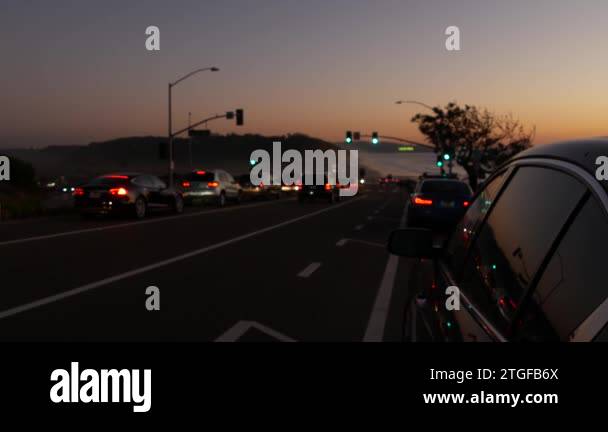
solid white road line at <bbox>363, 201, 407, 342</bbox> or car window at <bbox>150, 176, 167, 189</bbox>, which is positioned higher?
car window at <bbox>150, 176, 167, 189</bbox>

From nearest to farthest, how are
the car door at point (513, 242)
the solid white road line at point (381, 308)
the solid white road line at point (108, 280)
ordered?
the car door at point (513, 242), the solid white road line at point (381, 308), the solid white road line at point (108, 280)

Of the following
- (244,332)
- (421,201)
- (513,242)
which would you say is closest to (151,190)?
(421,201)

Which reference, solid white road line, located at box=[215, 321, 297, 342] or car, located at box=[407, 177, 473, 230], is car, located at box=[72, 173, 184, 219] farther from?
solid white road line, located at box=[215, 321, 297, 342]

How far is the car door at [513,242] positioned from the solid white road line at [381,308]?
3390 millimetres

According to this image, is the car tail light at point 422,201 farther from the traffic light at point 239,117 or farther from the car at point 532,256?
the traffic light at point 239,117

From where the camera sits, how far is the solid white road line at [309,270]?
11.2 m

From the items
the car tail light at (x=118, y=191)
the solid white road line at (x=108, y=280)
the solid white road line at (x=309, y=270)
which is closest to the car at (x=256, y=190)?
the car tail light at (x=118, y=191)

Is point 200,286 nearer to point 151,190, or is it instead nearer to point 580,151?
point 580,151

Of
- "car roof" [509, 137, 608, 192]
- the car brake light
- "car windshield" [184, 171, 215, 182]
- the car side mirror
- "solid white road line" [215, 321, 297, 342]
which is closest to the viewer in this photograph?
"car roof" [509, 137, 608, 192]

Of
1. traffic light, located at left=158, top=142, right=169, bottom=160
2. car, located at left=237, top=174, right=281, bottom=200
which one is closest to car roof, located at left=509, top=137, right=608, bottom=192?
car, located at left=237, top=174, right=281, bottom=200

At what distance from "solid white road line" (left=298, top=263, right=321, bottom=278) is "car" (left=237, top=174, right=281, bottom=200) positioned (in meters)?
32.2

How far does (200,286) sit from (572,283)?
8133 millimetres

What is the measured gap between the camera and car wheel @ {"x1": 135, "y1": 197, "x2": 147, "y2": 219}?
80.9 feet
